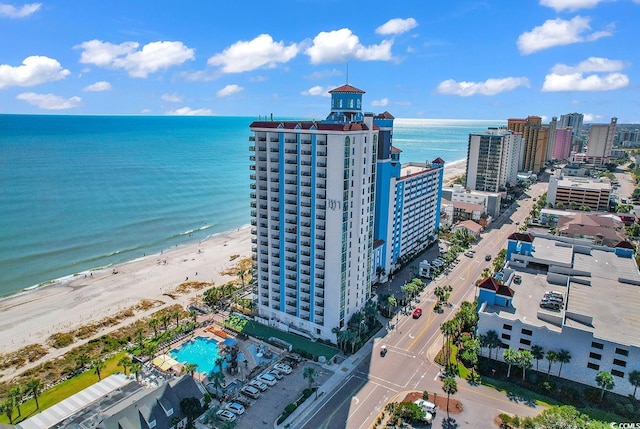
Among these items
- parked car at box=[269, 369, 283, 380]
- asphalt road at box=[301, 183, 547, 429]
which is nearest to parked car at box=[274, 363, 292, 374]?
parked car at box=[269, 369, 283, 380]

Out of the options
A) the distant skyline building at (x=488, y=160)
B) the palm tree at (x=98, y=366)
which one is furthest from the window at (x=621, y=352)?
the distant skyline building at (x=488, y=160)

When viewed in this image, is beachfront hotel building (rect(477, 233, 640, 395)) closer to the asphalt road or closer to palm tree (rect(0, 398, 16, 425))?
the asphalt road

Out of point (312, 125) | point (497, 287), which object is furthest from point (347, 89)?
point (497, 287)

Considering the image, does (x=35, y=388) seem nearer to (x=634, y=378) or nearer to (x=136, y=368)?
(x=136, y=368)

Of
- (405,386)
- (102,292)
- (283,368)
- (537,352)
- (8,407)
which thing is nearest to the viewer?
(8,407)

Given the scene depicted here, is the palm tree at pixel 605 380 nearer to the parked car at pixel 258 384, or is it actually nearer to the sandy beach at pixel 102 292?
the parked car at pixel 258 384

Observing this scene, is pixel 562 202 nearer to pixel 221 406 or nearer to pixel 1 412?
pixel 221 406
